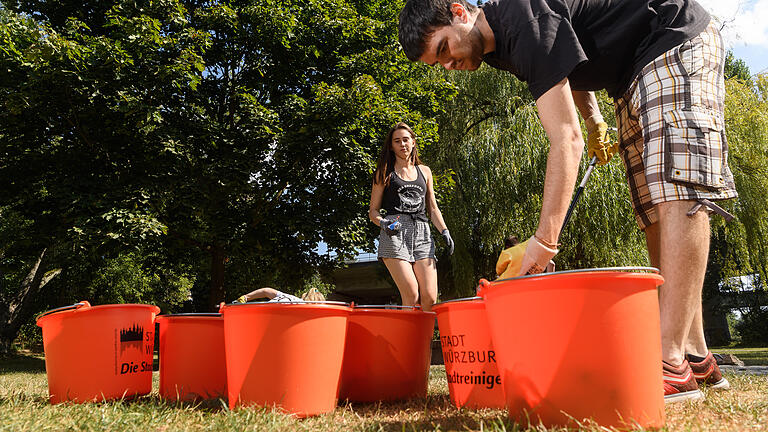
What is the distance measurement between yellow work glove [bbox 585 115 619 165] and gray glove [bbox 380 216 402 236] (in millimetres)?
1466

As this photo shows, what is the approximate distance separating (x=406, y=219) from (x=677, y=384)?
2.22 metres

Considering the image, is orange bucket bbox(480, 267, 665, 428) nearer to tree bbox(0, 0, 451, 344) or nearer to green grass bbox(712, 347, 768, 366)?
tree bbox(0, 0, 451, 344)

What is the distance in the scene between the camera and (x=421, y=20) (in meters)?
1.89

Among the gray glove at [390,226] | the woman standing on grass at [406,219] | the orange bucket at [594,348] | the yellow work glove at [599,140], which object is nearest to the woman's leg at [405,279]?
the woman standing on grass at [406,219]

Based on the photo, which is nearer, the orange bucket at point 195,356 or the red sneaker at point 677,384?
the red sneaker at point 677,384

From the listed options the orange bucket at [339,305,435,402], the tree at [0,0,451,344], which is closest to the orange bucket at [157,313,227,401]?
the orange bucket at [339,305,435,402]

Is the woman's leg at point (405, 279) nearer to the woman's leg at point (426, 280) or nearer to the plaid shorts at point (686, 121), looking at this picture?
the woman's leg at point (426, 280)

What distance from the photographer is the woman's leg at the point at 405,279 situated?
3.44 m

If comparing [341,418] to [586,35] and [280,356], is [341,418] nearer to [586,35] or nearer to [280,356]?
[280,356]

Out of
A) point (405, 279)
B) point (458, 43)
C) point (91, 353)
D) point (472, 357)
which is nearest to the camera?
point (458, 43)

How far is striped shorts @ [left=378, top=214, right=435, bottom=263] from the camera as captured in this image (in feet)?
11.4

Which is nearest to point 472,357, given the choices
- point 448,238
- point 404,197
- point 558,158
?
point 558,158

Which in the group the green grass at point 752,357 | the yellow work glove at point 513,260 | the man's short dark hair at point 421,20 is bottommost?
the green grass at point 752,357

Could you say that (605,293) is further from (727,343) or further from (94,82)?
(727,343)
